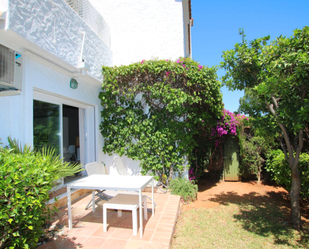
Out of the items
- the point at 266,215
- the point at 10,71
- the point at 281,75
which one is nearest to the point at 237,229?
the point at 266,215

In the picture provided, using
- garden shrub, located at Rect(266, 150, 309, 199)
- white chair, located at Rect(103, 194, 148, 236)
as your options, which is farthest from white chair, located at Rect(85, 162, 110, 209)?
garden shrub, located at Rect(266, 150, 309, 199)

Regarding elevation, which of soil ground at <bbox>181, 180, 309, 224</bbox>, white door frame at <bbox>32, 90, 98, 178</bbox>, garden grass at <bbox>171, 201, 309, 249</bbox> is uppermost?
white door frame at <bbox>32, 90, 98, 178</bbox>

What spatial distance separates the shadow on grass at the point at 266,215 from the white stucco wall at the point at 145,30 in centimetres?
583

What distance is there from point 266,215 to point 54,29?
23.7ft

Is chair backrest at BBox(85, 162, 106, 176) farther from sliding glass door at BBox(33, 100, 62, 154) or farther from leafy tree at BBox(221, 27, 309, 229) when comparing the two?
leafy tree at BBox(221, 27, 309, 229)

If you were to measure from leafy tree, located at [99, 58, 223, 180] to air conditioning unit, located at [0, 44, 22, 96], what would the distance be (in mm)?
3031

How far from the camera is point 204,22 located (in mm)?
11062

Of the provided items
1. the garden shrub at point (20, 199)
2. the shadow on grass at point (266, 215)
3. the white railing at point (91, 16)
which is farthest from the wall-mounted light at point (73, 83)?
the shadow on grass at point (266, 215)

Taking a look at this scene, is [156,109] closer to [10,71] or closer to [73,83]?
[73,83]

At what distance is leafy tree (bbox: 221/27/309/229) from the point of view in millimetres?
3938

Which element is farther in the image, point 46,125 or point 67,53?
point 46,125

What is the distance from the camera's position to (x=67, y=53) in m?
4.99

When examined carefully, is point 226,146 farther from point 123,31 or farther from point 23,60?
point 23,60

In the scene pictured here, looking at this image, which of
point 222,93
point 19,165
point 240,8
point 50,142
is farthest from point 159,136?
point 240,8
